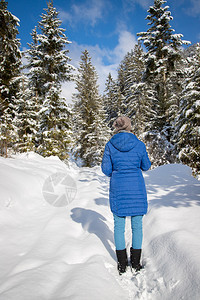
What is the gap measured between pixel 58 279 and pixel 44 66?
46.6 feet

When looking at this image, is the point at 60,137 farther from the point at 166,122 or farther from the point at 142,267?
the point at 142,267

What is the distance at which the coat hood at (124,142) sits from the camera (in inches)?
91.6

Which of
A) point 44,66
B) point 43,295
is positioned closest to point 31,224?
point 43,295

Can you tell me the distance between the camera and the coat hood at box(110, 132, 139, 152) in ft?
7.63

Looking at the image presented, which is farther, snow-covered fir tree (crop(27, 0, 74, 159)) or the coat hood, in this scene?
snow-covered fir tree (crop(27, 0, 74, 159))

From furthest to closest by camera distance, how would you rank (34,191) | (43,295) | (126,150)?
(34,191) → (126,150) → (43,295)

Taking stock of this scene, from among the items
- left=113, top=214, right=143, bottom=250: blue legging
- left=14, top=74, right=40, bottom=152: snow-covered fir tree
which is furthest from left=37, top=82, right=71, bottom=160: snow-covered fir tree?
left=113, top=214, right=143, bottom=250: blue legging

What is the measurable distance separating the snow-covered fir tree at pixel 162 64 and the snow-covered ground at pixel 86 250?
9.38 meters

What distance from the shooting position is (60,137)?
1272 centimetres

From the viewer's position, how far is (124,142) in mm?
2340

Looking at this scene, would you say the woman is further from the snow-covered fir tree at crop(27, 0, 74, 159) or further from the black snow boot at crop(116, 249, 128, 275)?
the snow-covered fir tree at crop(27, 0, 74, 159)
